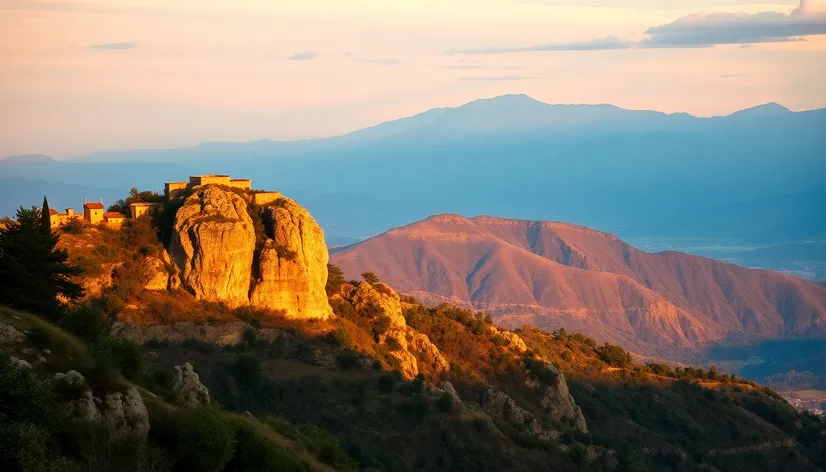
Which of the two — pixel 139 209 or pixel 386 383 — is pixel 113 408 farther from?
pixel 139 209

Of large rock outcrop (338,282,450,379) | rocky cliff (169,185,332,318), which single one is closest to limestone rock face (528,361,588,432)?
large rock outcrop (338,282,450,379)

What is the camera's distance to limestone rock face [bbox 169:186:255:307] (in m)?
70.1

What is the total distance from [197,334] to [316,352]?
7.09m

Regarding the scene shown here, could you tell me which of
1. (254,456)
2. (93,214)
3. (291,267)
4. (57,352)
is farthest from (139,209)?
(57,352)

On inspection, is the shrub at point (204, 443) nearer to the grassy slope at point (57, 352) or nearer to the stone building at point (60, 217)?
the grassy slope at point (57, 352)

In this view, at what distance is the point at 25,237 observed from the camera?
1651 inches

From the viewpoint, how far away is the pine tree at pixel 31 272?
133 ft

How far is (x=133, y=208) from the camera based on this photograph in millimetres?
74500

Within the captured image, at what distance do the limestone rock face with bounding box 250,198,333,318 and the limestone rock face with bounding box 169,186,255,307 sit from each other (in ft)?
3.65

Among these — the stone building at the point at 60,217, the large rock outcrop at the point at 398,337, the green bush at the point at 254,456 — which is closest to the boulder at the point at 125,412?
the green bush at the point at 254,456

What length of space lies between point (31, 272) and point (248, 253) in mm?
30573

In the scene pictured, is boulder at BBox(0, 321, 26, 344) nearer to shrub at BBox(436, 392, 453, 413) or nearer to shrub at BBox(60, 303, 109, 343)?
shrub at BBox(60, 303, 109, 343)

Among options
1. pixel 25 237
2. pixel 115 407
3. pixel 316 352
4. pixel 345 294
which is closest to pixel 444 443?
pixel 316 352

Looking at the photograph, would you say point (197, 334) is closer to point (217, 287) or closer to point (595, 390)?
point (217, 287)
